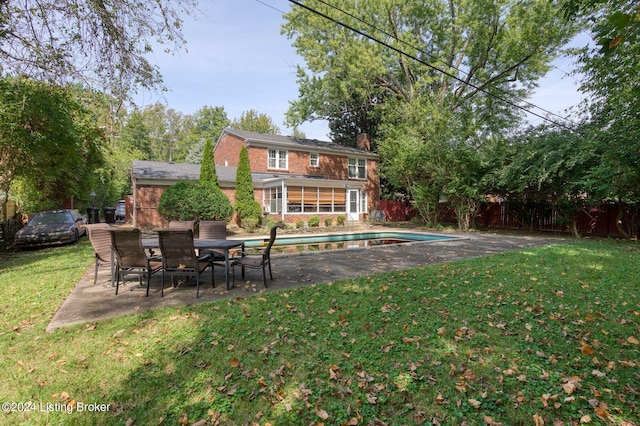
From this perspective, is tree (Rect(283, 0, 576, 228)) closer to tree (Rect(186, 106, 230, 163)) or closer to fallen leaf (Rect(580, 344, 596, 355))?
fallen leaf (Rect(580, 344, 596, 355))

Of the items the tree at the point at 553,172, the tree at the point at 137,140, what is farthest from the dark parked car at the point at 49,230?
the tree at the point at 137,140

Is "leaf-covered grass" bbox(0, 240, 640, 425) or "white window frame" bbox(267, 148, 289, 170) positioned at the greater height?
"white window frame" bbox(267, 148, 289, 170)

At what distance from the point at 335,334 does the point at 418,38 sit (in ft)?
88.1

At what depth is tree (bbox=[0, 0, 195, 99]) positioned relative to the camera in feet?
23.4

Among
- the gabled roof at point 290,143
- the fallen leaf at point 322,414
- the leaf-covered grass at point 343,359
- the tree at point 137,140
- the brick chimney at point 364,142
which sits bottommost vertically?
the fallen leaf at point 322,414

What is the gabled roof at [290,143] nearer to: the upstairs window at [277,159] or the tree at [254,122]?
the upstairs window at [277,159]

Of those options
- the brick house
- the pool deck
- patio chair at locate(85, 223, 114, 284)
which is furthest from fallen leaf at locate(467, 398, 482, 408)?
the brick house

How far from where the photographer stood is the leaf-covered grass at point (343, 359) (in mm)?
2562

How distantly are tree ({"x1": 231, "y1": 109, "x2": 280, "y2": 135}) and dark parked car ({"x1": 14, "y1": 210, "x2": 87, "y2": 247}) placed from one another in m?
39.2

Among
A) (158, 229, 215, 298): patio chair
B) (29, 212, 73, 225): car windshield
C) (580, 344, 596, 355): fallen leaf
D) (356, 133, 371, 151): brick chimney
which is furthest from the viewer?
(356, 133, 371, 151): brick chimney

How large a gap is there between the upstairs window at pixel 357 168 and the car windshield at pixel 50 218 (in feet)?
62.6

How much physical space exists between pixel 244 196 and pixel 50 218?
8.65m

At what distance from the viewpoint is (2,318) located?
4.41 m

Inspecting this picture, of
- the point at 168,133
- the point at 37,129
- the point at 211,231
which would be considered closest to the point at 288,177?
the point at 37,129
